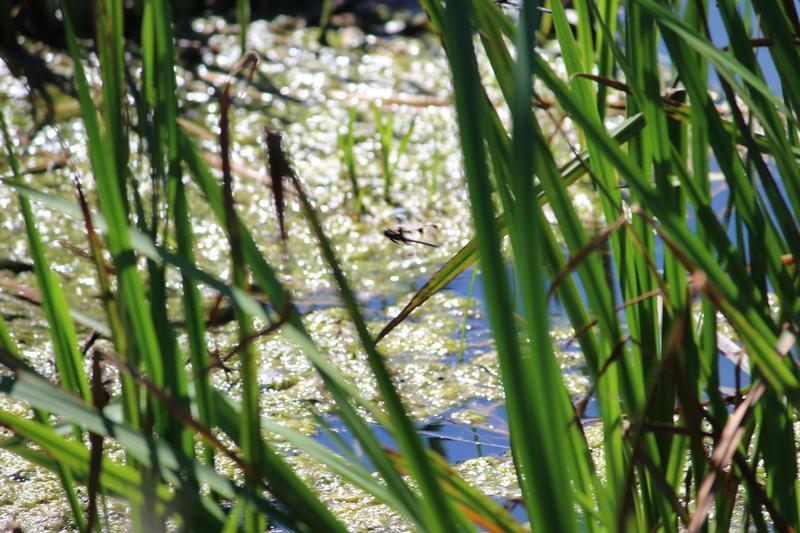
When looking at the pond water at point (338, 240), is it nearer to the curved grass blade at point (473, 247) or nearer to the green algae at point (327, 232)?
the green algae at point (327, 232)

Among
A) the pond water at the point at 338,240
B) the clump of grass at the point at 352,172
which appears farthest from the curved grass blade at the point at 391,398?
the clump of grass at the point at 352,172

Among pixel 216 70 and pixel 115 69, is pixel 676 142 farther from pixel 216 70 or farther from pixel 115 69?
pixel 216 70

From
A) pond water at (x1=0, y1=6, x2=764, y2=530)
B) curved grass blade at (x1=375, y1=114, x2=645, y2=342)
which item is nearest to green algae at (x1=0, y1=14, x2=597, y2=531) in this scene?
pond water at (x1=0, y1=6, x2=764, y2=530)

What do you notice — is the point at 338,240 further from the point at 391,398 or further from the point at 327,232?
the point at 391,398

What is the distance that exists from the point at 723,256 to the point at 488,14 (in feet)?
0.74

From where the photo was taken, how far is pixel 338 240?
6.07 ft

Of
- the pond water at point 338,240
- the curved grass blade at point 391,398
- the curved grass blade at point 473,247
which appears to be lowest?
the curved grass blade at point 391,398

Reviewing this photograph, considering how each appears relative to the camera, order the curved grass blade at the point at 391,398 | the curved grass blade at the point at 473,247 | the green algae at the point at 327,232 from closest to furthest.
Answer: the curved grass blade at the point at 391,398, the curved grass blade at the point at 473,247, the green algae at the point at 327,232

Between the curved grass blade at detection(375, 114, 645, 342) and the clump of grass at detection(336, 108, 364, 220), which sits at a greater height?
the clump of grass at detection(336, 108, 364, 220)

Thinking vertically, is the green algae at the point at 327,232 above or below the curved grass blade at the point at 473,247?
above

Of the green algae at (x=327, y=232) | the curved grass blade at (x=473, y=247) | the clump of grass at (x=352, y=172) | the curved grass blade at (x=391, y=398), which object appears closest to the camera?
the curved grass blade at (x=391, y=398)

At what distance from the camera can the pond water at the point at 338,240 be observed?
1241 millimetres

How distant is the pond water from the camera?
1241 mm

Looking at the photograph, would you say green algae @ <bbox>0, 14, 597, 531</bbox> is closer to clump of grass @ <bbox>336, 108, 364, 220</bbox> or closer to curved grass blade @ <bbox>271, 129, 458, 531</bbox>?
clump of grass @ <bbox>336, 108, 364, 220</bbox>
